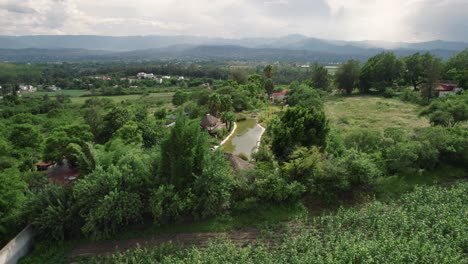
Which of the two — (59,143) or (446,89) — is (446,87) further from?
(59,143)

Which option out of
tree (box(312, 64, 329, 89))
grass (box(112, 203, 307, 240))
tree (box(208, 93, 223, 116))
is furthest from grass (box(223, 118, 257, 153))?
tree (box(312, 64, 329, 89))

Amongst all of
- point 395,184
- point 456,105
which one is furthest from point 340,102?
point 395,184

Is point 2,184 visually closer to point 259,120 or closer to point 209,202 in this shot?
point 209,202

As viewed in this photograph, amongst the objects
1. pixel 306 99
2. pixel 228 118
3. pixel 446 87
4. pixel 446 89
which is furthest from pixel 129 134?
pixel 446 87

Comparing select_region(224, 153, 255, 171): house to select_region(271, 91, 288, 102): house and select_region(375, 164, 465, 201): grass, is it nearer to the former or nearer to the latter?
select_region(375, 164, 465, 201): grass

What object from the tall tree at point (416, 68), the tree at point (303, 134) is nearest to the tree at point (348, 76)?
the tall tree at point (416, 68)
